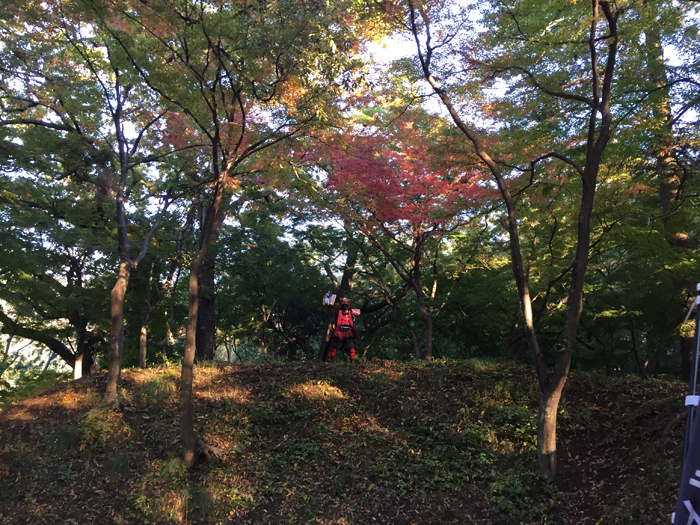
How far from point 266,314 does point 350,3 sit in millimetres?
10702

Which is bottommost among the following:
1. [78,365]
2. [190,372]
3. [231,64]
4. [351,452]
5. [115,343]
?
[351,452]

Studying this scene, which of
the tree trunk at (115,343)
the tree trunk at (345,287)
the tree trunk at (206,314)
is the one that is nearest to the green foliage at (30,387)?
the tree trunk at (115,343)

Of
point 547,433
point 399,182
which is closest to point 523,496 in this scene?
point 547,433

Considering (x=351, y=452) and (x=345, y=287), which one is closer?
(x=351, y=452)

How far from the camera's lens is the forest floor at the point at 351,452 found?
17.3ft

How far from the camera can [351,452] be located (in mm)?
6500

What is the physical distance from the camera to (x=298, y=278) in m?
14.3

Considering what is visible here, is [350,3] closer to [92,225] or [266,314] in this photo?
[92,225]

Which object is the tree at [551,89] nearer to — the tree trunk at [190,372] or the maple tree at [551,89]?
the maple tree at [551,89]

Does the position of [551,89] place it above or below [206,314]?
above

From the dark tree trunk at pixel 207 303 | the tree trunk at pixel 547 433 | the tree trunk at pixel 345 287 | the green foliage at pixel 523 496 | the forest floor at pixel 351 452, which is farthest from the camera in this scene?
the tree trunk at pixel 345 287

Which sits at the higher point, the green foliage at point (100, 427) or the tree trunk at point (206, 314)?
the tree trunk at point (206, 314)

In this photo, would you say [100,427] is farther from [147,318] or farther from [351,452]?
[147,318]

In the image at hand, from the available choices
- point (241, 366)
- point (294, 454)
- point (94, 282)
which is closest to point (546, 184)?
point (294, 454)
